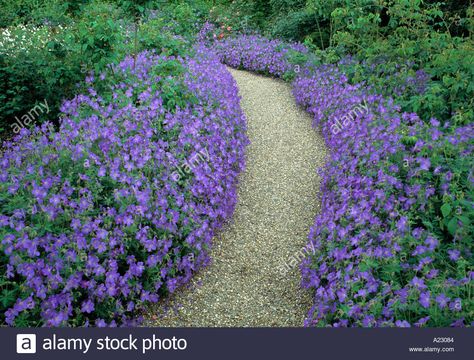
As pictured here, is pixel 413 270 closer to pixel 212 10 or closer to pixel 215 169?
pixel 215 169

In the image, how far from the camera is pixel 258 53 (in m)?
9.95

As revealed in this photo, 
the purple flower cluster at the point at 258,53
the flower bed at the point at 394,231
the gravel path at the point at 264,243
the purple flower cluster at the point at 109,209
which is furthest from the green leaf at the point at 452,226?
the purple flower cluster at the point at 258,53

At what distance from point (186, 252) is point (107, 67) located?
9.84 ft

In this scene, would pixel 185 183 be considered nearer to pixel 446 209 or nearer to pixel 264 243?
pixel 264 243

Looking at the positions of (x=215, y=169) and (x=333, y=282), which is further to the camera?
(x=215, y=169)

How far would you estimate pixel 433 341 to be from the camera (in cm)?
254

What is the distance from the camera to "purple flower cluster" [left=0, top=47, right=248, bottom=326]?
2.84 meters

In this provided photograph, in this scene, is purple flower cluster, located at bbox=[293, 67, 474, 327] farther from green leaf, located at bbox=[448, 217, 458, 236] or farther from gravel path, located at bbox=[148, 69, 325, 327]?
gravel path, located at bbox=[148, 69, 325, 327]

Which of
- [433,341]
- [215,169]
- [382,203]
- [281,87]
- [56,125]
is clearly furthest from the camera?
[281,87]

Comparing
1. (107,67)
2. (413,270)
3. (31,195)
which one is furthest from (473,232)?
(107,67)

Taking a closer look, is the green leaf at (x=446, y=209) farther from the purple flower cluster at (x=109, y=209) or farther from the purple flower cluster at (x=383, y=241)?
the purple flower cluster at (x=109, y=209)

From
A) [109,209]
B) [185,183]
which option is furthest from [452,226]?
[109,209]

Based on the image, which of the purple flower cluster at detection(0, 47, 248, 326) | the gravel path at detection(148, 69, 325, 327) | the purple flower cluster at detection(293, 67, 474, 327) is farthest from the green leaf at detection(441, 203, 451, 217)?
the purple flower cluster at detection(0, 47, 248, 326)

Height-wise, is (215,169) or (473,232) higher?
(473,232)
